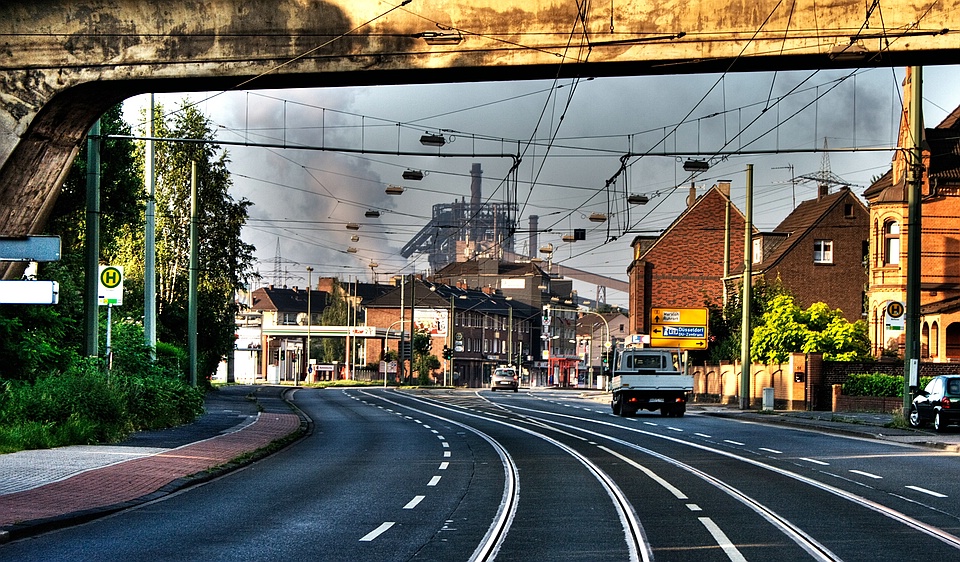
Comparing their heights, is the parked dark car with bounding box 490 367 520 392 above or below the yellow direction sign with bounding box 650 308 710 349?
below

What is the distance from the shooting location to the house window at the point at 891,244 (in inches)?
2296

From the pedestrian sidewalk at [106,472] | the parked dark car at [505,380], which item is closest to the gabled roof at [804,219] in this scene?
the parked dark car at [505,380]

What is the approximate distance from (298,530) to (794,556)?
194 inches

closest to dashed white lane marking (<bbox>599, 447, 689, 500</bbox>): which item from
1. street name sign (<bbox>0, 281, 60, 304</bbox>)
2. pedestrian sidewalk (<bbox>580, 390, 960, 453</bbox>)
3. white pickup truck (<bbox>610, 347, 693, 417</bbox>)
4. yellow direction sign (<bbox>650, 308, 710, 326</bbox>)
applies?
pedestrian sidewalk (<bbox>580, 390, 960, 453</bbox>)

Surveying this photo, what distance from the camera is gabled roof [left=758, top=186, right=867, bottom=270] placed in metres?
78.2

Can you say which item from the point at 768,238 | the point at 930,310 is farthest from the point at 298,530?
the point at 768,238

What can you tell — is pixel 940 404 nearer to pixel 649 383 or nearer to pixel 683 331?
pixel 649 383

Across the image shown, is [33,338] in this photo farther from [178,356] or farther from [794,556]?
[794,556]

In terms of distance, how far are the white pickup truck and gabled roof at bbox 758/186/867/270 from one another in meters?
34.8

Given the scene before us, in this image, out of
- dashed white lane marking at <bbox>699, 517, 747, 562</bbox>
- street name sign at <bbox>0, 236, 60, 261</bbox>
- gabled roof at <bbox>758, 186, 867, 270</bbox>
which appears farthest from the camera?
gabled roof at <bbox>758, 186, 867, 270</bbox>

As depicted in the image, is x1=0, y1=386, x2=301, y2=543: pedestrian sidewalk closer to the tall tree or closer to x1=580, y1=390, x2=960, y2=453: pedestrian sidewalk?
x1=580, y1=390, x2=960, y2=453: pedestrian sidewalk

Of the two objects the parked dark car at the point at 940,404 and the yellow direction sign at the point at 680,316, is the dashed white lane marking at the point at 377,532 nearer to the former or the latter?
the parked dark car at the point at 940,404

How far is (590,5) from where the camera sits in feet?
57.9

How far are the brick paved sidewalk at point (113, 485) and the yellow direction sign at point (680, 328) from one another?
137 feet
